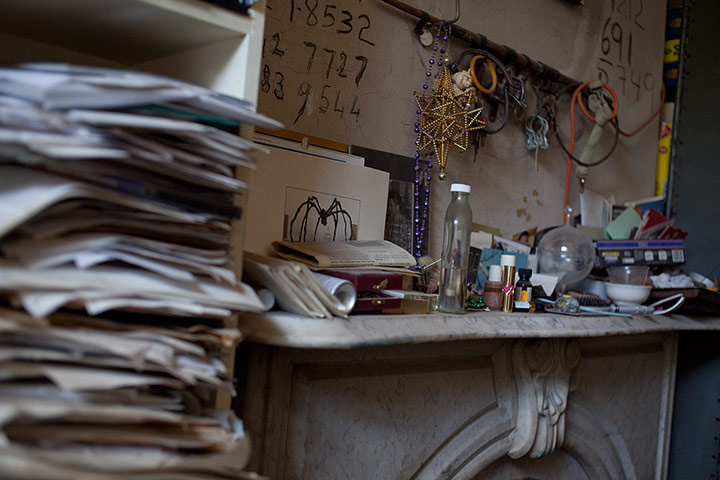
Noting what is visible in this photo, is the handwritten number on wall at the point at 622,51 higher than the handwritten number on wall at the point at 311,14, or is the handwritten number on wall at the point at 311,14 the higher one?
the handwritten number on wall at the point at 622,51

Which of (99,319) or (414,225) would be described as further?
(414,225)

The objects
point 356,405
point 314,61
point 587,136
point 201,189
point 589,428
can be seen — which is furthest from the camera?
point 587,136

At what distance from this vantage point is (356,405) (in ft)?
3.19

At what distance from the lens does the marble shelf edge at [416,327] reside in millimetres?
742

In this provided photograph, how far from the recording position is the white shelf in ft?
2.08

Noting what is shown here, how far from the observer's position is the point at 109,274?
0.53 metres

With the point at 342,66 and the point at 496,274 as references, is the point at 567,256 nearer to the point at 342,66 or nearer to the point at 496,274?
the point at 496,274

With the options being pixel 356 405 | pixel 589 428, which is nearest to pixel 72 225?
pixel 356 405

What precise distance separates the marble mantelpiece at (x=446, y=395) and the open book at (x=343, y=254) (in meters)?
0.12

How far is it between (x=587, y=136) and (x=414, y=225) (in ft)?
2.92

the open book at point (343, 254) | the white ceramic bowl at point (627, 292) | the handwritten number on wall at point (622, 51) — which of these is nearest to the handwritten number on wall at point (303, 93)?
the open book at point (343, 254)

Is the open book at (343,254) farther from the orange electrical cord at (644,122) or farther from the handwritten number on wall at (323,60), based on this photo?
the orange electrical cord at (644,122)

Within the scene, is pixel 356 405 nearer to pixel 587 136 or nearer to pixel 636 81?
pixel 587 136

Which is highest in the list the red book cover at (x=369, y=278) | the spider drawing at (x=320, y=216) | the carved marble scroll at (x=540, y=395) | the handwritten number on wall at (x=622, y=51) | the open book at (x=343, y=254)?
the handwritten number on wall at (x=622, y=51)
